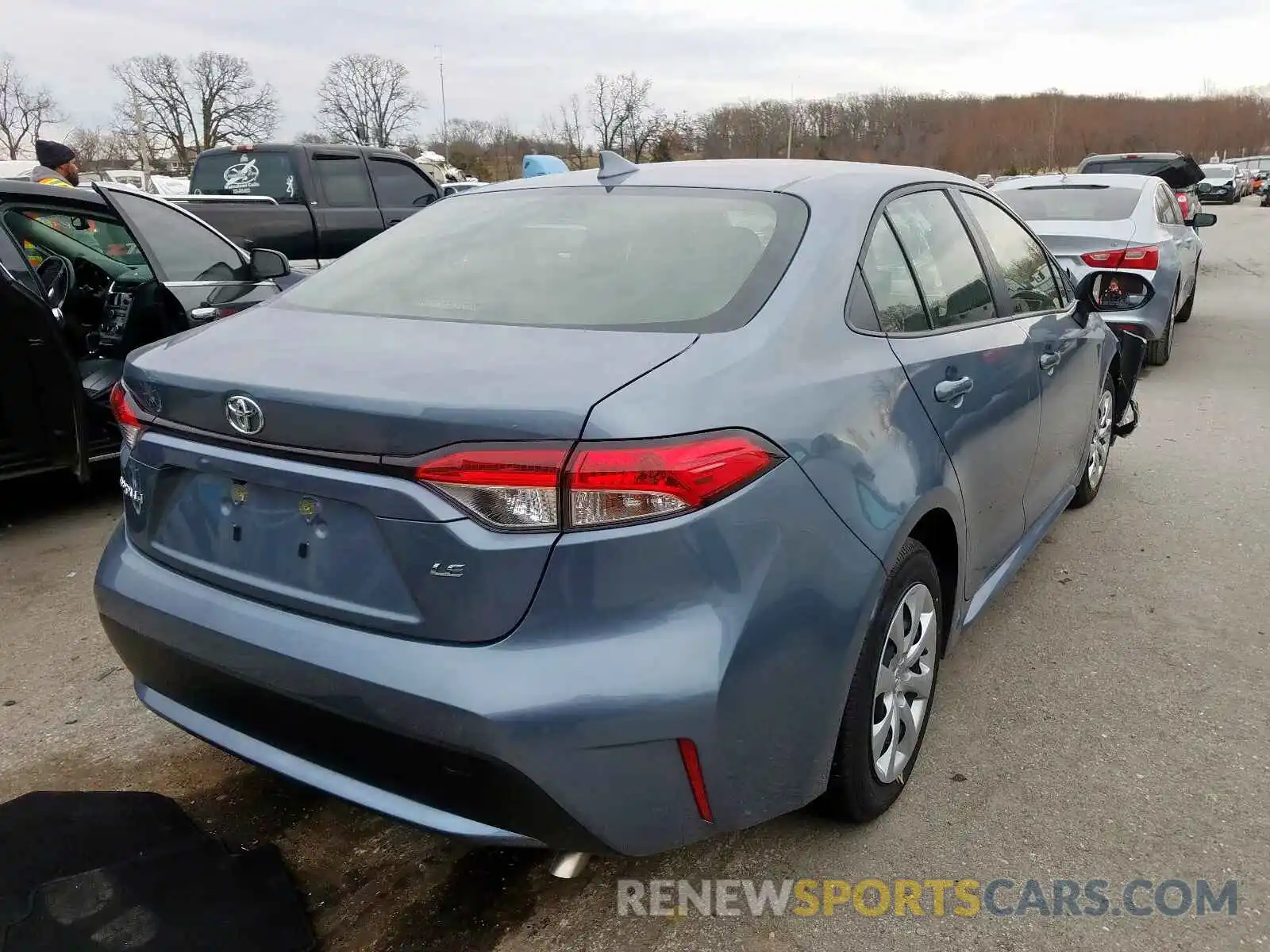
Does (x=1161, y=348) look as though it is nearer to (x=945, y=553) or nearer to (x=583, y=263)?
(x=945, y=553)

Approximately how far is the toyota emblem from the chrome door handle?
1.61 m

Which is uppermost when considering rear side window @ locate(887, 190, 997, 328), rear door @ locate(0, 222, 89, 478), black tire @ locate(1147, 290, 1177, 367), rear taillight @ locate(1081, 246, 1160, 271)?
rear side window @ locate(887, 190, 997, 328)

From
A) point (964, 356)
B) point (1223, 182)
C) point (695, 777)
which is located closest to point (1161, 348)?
point (964, 356)

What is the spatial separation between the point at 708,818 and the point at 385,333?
1.23 meters

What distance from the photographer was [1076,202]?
809cm

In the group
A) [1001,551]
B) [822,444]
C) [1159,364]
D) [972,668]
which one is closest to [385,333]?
[822,444]

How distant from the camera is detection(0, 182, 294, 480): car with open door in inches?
165

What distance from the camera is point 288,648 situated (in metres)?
1.90

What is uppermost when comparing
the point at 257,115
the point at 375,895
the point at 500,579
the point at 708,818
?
the point at 257,115

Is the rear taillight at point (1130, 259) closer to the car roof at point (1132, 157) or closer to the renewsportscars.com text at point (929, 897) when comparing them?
the renewsportscars.com text at point (929, 897)

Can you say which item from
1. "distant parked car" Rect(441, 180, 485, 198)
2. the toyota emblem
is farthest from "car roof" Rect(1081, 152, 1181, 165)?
the toyota emblem

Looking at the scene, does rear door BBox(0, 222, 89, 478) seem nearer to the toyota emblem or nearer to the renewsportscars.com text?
the toyota emblem

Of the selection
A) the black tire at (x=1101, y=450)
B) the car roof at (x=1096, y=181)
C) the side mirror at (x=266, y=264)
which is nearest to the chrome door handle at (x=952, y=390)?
the black tire at (x=1101, y=450)

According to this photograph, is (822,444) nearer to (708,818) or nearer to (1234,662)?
(708,818)
